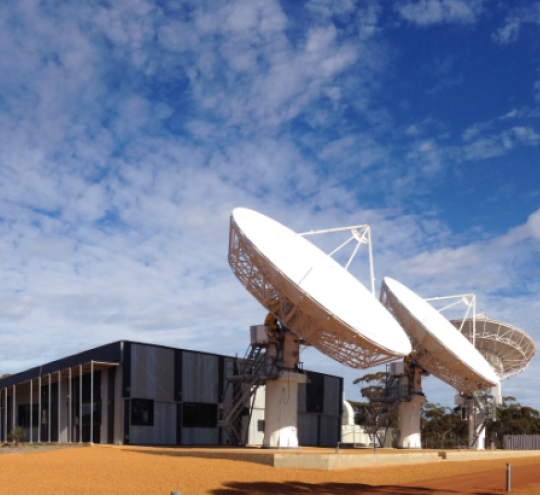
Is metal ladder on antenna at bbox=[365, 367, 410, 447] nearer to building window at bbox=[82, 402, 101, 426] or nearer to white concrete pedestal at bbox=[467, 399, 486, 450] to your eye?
white concrete pedestal at bbox=[467, 399, 486, 450]

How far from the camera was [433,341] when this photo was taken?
40531 mm

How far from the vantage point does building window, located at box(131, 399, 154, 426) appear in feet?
122

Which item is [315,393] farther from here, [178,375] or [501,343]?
[501,343]

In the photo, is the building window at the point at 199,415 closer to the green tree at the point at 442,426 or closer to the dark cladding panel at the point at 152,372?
the dark cladding panel at the point at 152,372

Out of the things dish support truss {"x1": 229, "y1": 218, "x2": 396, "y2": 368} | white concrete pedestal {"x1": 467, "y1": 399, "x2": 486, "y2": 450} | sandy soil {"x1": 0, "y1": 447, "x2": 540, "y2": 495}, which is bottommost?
white concrete pedestal {"x1": 467, "y1": 399, "x2": 486, "y2": 450}

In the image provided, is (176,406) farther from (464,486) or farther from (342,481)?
(464,486)

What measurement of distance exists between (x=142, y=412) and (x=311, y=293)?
15.7 m

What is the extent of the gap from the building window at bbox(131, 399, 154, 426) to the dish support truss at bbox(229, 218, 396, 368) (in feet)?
39.1

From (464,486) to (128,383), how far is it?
21669 millimetres

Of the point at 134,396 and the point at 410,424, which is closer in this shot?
the point at 134,396

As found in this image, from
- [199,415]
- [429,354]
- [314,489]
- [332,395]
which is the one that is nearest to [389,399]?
[332,395]

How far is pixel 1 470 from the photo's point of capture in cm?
2347

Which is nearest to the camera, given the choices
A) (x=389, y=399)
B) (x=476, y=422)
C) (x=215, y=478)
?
(x=215, y=478)

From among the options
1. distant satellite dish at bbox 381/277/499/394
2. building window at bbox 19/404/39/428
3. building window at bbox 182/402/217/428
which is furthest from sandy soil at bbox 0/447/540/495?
building window at bbox 19/404/39/428
